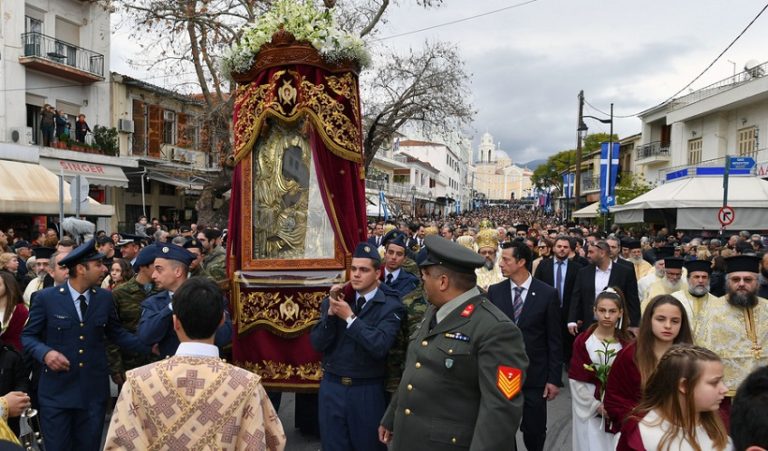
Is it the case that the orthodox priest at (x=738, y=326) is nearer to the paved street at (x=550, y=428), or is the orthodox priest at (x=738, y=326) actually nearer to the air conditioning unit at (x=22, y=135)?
the paved street at (x=550, y=428)

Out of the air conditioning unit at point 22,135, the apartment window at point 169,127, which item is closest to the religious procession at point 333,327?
the air conditioning unit at point 22,135

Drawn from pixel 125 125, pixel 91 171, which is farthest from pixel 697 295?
pixel 125 125

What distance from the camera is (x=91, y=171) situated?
21.6m

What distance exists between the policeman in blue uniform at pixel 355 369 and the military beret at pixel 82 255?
1.85 m

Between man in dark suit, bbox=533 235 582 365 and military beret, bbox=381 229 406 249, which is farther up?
military beret, bbox=381 229 406 249

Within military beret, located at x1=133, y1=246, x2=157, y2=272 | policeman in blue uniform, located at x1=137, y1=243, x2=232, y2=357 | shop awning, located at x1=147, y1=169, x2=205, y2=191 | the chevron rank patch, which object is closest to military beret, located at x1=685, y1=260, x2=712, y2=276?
the chevron rank patch

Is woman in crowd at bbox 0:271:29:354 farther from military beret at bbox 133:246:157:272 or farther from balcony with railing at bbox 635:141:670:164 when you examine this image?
balcony with railing at bbox 635:141:670:164

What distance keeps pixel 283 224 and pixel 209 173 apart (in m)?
21.4

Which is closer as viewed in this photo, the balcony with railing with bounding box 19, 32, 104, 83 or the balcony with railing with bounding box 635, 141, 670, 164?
the balcony with railing with bounding box 19, 32, 104, 83

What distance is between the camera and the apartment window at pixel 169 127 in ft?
86.9

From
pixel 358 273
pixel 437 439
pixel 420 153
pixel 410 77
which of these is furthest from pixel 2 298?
pixel 420 153

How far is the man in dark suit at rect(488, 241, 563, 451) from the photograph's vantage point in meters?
4.92

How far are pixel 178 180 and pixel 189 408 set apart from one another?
78.6ft

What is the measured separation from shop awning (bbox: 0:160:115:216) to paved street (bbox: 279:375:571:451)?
11.9m
